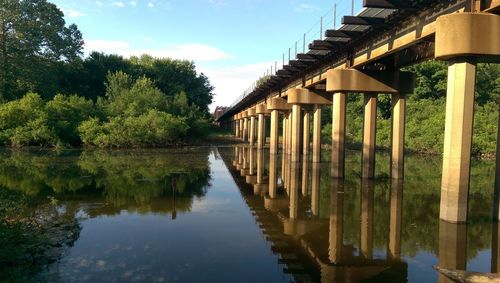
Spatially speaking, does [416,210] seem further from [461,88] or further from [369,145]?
[369,145]

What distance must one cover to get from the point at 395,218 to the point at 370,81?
9.19 metres

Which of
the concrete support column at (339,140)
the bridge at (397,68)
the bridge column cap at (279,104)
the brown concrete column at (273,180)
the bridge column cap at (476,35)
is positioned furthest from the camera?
the bridge column cap at (279,104)

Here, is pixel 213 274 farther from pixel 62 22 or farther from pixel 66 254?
pixel 62 22

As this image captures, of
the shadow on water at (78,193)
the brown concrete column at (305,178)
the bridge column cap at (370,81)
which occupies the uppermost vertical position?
the bridge column cap at (370,81)

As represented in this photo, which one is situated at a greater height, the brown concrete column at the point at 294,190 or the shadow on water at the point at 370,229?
the shadow on water at the point at 370,229

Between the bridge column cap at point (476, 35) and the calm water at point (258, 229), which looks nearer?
the calm water at point (258, 229)

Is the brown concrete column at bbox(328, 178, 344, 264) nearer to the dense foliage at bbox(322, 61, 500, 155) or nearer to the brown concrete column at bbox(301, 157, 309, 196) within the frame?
the brown concrete column at bbox(301, 157, 309, 196)

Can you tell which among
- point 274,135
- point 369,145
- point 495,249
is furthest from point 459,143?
point 274,135

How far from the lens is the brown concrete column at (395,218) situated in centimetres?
968

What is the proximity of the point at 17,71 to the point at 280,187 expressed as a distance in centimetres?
4669

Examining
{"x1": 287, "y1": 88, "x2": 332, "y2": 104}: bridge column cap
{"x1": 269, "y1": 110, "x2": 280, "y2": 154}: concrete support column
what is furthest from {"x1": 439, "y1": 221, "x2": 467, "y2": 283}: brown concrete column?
{"x1": 269, "y1": 110, "x2": 280, "y2": 154}: concrete support column

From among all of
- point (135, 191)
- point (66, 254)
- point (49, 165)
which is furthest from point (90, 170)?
point (66, 254)

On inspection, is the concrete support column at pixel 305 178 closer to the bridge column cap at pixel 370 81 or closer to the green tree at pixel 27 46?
the bridge column cap at pixel 370 81

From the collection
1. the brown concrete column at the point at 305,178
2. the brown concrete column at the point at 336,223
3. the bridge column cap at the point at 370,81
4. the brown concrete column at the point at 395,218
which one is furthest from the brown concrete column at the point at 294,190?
the bridge column cap at the point at 370,81
